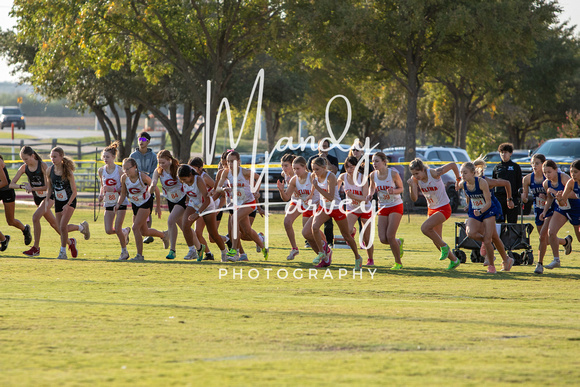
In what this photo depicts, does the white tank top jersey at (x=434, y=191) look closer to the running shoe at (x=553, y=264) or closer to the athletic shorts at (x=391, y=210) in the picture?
the athletic shorts at (x=391, y=210)

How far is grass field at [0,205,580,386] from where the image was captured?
570 centimetres

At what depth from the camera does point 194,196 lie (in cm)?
1325

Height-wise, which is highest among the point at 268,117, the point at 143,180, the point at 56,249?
the point at 268,117

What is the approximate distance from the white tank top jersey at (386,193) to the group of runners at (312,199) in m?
0.02

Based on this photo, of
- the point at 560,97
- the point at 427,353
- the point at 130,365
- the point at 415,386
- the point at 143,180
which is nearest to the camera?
the point at 415,386

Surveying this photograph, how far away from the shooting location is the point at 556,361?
240 inches

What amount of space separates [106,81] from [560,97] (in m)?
25.5

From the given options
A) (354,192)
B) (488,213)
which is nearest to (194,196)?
(354,192)

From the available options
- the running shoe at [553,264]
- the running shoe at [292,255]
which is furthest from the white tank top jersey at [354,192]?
the running shoe at [553,264]

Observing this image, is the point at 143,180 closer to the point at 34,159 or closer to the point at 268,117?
the point at 34,159

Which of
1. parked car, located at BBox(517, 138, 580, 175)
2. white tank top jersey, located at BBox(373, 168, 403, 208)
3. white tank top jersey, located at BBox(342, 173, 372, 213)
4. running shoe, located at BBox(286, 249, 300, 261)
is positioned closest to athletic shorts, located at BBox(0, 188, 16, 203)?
running shoe, located at BBox(286, 249, 300, 261)

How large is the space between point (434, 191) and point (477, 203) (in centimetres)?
84

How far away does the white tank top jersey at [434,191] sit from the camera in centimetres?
1255

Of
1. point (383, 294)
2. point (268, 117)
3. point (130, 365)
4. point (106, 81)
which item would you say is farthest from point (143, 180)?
point (268, 117)
